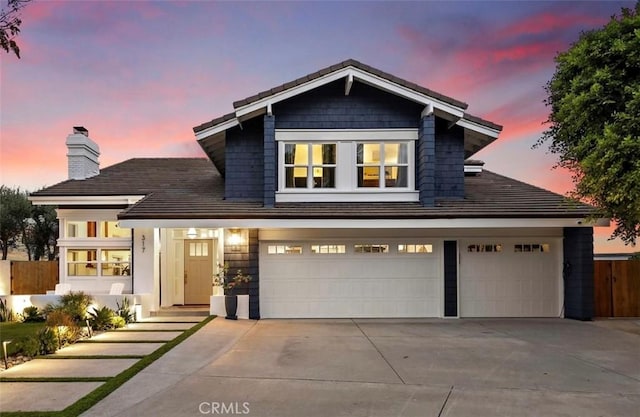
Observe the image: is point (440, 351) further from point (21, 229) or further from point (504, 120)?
point (21, 229)

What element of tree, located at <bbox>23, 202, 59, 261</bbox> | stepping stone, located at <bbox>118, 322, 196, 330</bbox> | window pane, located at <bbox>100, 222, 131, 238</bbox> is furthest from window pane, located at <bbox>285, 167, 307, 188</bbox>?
tree, located at <bbox>23, 202, 59, 261</bbox>

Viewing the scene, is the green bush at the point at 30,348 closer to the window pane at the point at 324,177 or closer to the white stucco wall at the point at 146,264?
the white stucco wall at the point at 146,264

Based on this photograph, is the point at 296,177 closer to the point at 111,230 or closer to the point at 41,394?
the point at 111,230

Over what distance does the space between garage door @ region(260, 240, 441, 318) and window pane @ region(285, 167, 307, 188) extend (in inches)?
63.2

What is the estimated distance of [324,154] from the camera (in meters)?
12.0

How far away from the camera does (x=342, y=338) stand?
362 inches

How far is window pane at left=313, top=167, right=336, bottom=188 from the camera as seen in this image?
11953 mm

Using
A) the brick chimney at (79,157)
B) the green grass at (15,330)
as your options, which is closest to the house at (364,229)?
the brick chimney at (79,157)

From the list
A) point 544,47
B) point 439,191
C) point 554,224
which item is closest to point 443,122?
point 439,191

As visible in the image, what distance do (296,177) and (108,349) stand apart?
6225mm

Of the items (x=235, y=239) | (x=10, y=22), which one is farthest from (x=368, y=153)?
(x=10, y=22)

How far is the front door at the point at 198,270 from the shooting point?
500 inches

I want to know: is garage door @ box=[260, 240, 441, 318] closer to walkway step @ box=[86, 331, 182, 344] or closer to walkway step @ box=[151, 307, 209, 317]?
walkway step @ box=[151, 307, 209, 317]

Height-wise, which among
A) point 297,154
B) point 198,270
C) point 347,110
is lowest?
point 198,270
